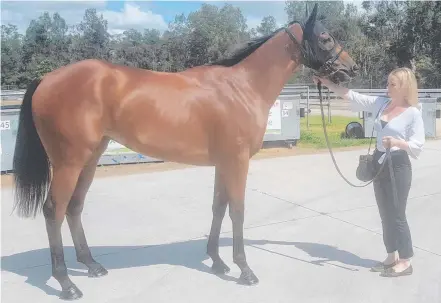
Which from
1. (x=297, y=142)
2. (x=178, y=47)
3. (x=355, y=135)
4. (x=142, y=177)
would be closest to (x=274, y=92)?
(x=142, y=177)

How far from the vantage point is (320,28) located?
3.97 m

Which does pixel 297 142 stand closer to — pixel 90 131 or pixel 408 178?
pixel 408 178

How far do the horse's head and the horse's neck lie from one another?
117 millimetres

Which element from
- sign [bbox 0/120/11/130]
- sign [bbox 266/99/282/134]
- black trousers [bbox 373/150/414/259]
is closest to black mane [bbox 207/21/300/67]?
black trousers [bbox 373/150/414/259]

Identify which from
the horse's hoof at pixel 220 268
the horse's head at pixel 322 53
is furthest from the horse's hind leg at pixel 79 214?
the horse's head at pixel 322 53

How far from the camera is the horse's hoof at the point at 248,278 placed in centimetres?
388

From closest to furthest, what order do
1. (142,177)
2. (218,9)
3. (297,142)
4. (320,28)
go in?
(320,28), (142,177), (297,142), (218,9)

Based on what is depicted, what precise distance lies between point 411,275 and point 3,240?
12.9ft

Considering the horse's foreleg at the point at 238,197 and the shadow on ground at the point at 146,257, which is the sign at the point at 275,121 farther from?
the horse's foreleg at the point at 238,197

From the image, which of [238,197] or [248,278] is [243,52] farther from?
[248,278]

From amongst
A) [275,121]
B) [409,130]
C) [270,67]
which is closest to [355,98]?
[409,130]

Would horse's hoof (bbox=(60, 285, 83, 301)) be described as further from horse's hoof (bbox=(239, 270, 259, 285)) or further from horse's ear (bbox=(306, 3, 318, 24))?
horse's ear (bbox=(306, 3, 318, 24))

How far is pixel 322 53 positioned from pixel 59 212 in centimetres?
243

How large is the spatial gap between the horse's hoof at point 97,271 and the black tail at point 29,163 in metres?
0.67
